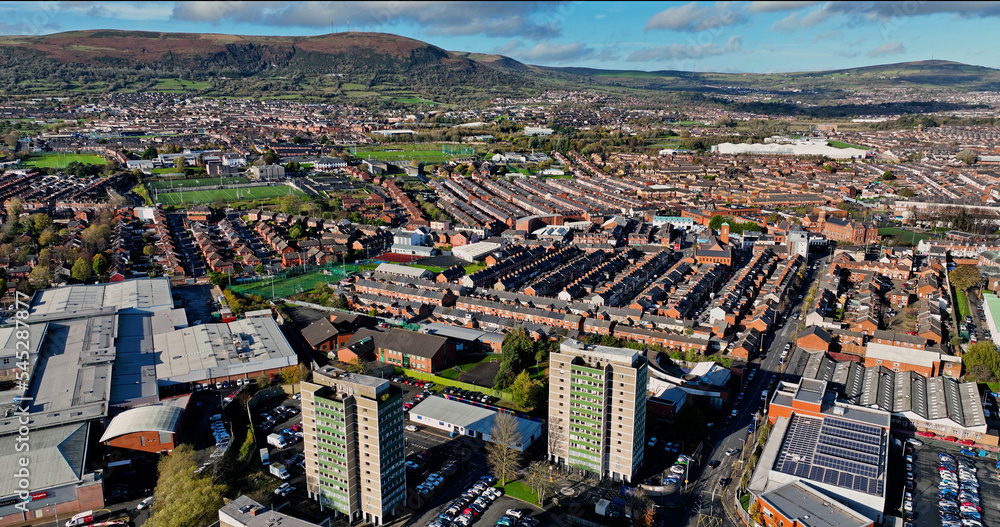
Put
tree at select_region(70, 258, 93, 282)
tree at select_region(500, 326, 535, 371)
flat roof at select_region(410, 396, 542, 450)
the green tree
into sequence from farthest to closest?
tree at select_region(70, 258, 93, 282) → tree at select_region(500, 326, 535, 371) → flat roof at select_region(410, 396, 542, 450) → the green tree

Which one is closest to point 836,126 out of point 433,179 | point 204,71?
point 433,179

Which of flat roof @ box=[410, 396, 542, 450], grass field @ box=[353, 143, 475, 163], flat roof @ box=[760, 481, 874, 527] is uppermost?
grass field @ box=[353, 143, 475, 163]

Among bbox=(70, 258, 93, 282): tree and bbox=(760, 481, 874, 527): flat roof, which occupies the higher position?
bbox=(70, 258, 93, 282): tree

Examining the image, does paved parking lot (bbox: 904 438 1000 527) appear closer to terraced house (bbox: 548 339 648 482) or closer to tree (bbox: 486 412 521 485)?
terraced house (bbox: 548 339 648 482)

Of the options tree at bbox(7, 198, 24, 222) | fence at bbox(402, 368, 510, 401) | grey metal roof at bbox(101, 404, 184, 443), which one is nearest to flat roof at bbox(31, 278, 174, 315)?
grey metal roof at bbox(101, 404, 184, 443)

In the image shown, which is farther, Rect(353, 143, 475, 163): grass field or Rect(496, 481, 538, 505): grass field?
Rect(353, 143, 475, 163): grass field

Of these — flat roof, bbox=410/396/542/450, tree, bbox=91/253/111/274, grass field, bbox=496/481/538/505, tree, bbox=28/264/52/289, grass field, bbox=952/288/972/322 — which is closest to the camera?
grass field, bbox=496/481/538/505

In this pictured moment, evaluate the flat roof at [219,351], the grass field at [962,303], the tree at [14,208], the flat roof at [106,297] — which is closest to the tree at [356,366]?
the flat roof at [219,351]

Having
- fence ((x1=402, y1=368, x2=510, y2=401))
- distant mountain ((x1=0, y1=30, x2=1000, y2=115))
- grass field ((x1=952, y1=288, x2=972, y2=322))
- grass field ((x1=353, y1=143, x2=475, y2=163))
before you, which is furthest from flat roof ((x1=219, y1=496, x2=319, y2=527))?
distant mountain ((x1=0, y1=30, x2=1000, y2=115))
